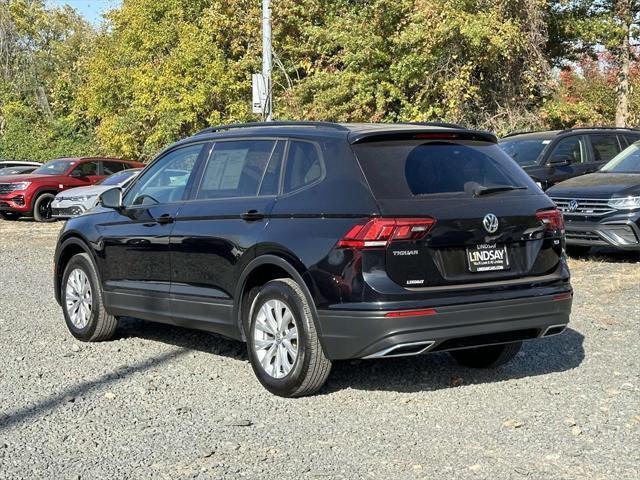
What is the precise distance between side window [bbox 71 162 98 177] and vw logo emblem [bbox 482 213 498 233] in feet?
66.0

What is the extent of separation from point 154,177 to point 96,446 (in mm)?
2981

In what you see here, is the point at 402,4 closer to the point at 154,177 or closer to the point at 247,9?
the point at 247,9

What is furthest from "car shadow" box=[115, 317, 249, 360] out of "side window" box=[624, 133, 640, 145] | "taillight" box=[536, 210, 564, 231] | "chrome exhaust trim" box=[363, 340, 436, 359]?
"side window" box=[624, 133, 640, 145]

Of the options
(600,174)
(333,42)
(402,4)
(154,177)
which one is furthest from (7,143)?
(154,177)

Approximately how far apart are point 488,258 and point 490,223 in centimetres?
22

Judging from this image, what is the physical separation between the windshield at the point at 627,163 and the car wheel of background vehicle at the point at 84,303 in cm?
857

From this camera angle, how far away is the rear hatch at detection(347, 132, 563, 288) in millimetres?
5559

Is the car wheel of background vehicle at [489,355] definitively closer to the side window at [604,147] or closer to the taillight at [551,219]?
the taillight at [551,219]

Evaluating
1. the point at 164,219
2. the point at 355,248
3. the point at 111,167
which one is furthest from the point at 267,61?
the point at 355,248

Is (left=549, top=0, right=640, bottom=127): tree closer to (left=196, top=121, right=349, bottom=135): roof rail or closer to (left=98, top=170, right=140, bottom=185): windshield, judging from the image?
(left=98, top=170, right=140, bottom=185): windshield

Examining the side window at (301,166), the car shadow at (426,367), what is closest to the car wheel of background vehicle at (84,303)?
the car shadow at (426,367)

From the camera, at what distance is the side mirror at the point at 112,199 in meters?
7.81

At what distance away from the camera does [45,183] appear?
2391 centimetres

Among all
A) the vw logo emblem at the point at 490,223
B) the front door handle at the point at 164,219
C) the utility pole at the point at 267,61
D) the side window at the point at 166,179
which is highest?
the utility pole at the point at 267,61
